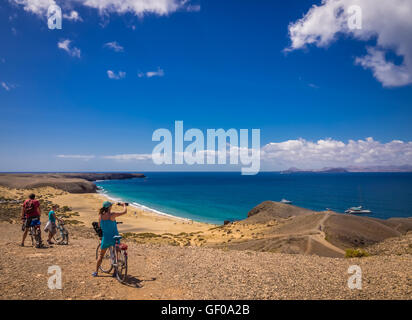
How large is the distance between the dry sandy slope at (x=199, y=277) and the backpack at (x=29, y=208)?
1.65 metres

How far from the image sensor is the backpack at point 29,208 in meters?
11.6

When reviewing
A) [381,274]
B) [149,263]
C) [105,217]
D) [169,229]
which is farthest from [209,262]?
[169,229]

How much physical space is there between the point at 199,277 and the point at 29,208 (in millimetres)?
9212

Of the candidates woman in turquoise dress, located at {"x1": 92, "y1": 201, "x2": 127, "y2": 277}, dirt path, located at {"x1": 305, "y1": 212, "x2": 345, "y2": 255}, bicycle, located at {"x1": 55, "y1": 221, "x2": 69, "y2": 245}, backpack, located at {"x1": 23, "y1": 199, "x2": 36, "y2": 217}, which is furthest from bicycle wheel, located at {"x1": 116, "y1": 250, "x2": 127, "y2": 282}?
dirt path, located at {"x1": 305, "y1": 212, "x2": 345, "y2": 255}

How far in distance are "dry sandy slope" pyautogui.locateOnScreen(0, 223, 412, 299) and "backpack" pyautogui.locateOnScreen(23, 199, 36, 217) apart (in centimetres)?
165

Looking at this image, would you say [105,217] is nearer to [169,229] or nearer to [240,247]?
[240,247]

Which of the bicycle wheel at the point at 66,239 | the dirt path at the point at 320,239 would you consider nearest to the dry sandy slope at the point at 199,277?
the bicycle wheel at the point at 66,239

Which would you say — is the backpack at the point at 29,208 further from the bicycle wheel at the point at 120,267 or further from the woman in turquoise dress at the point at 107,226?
the bicycle wheel at the point at 120,267

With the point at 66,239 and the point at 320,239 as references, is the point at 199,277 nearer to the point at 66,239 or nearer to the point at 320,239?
the point at 66,239

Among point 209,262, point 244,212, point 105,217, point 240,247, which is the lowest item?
point 244,212

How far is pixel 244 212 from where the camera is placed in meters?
64.9

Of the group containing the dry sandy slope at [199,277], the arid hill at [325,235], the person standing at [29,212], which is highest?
the person standing at [29,212]

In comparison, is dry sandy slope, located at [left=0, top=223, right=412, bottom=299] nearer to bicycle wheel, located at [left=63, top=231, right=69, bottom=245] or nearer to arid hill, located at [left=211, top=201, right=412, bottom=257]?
bicycle wheel, located at [left=63, top=231, right=69, bottom=245]
